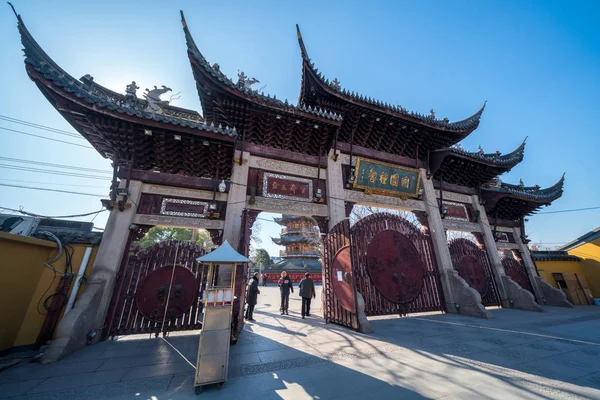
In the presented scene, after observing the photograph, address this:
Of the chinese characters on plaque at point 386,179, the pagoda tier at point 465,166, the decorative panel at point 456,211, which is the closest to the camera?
the chinese characters on plaque at point 386,179

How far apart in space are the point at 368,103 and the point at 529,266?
35.8ft

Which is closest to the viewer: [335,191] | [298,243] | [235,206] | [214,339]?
[214,339]

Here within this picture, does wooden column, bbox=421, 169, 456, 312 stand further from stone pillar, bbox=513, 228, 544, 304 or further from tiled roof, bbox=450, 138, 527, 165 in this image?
stone pillar, bbox=513, 228, 544, 304

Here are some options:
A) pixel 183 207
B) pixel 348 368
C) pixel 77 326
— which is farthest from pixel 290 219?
pixel 348 368

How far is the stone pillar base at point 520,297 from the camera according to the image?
25.9ft

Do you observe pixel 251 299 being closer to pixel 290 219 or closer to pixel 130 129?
pixel 130 129

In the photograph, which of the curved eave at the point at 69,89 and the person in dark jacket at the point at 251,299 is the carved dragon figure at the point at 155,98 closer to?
the curved eave at the point at 69,89

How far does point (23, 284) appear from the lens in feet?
14.3

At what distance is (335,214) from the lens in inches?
281

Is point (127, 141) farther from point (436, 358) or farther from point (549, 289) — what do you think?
point (549, 289)

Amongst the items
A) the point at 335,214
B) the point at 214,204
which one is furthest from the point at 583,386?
the point at 214,204

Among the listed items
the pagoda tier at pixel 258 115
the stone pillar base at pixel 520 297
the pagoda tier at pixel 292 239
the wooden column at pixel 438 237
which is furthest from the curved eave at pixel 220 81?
the pagoda tier at pixel 292 239

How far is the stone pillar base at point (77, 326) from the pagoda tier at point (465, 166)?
37.3ft

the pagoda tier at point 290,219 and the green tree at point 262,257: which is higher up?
the pagoda tier at point 290,219
